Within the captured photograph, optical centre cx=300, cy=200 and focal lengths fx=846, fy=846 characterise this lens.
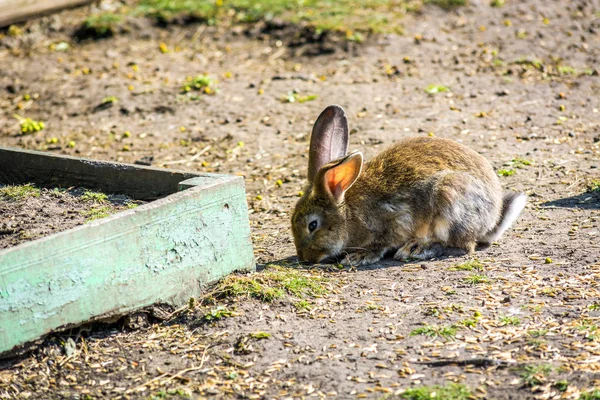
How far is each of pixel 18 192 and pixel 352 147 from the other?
11.7 feet

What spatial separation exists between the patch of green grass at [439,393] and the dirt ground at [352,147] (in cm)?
7

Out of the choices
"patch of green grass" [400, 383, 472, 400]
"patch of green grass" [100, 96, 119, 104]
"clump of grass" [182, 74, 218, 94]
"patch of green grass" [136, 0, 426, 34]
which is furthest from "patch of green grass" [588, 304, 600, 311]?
"patch of green grass" [136, 0, 426, 34]

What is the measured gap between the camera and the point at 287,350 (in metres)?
4.59

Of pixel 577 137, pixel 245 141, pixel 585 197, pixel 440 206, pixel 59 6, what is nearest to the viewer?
pixel 440 206

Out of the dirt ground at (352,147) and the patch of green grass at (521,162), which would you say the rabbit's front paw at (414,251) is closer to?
the dirt ground at (352,147)

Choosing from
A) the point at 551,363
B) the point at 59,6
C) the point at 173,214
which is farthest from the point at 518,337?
the point at 59,6

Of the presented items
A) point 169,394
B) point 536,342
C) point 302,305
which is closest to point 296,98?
point 302,305

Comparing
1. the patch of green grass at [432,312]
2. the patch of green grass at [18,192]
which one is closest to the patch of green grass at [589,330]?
the patch of green grass at [432,312]

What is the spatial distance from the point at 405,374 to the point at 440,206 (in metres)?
1.98

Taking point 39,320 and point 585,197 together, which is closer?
point 39,320

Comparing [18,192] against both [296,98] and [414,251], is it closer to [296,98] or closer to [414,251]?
[414,251]

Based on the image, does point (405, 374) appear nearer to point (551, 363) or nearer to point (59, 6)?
point (551, 363)

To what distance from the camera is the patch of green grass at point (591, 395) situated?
3.87 metres

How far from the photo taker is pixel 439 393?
13.2ft
